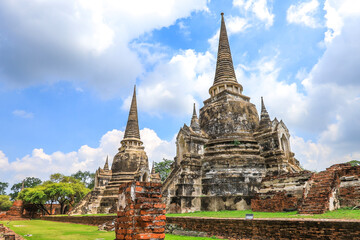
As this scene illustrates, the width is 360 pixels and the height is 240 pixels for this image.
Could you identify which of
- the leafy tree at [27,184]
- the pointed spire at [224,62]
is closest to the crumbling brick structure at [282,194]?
the pointed spire at [224,62]

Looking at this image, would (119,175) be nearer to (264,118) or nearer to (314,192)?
(264,118)

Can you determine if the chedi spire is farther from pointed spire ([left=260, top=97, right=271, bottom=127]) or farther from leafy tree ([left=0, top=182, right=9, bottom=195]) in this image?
leafy tree ([left=0, top=182, right=9, bottom=195])

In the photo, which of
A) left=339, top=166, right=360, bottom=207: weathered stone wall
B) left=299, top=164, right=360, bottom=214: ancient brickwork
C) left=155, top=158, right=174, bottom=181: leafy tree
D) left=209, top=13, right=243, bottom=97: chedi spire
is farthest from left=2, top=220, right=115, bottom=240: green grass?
left=155, top=158, right=174, bottom=181: leafy tree

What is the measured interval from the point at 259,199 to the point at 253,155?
14.8ft

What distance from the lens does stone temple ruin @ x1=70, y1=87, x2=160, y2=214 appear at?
89.0 feet

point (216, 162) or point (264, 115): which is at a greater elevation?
point (264, 115)

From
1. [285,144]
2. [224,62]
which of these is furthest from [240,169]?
[224,62]

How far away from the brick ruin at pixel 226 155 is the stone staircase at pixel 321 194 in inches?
183

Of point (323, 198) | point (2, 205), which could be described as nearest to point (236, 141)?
point (323, 198)

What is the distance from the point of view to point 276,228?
23.4 ft

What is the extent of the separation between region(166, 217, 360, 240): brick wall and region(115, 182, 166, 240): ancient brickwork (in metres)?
4.12

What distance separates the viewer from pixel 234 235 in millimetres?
8227

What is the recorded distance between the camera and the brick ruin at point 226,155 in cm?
1580

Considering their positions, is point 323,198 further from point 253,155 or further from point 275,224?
point 253,155
